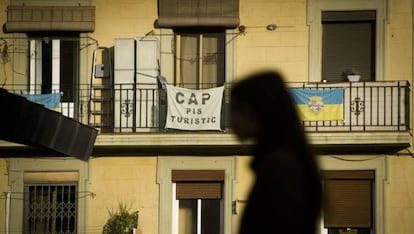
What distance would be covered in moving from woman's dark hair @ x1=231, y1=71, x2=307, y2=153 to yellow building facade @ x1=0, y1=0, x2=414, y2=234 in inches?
553

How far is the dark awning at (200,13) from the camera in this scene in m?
18.0

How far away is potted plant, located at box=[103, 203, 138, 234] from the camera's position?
17.7 m

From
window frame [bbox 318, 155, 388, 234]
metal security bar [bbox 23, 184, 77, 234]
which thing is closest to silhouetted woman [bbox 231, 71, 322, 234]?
window frame [bbox 318, 155, 388, 234]

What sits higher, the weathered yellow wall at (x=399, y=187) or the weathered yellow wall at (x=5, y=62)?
the weathered yellow wall at (x=5, y=62)

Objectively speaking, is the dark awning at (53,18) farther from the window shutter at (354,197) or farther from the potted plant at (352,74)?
the window shutter at (354,197)

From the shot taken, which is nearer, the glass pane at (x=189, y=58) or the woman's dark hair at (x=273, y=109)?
the woman's dark hair at (x=273, y=109)

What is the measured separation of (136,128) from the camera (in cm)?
1792

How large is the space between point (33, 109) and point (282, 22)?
9214mm

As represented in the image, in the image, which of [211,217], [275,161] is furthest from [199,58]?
[275,161]

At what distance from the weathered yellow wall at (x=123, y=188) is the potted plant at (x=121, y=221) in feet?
0.38

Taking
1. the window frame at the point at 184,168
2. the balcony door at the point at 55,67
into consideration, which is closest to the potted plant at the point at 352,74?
the window frame at the point at 184,168

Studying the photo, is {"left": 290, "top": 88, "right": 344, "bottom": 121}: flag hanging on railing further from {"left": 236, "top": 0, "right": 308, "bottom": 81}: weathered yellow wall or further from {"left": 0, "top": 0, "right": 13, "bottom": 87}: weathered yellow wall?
{"left": 0, "top": 0, "right": 13, "bottom": 87}: weathered yellow wall

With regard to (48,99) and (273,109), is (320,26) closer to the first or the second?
(48,99)

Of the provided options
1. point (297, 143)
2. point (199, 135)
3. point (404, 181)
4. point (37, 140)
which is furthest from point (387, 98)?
point (297, 143)
